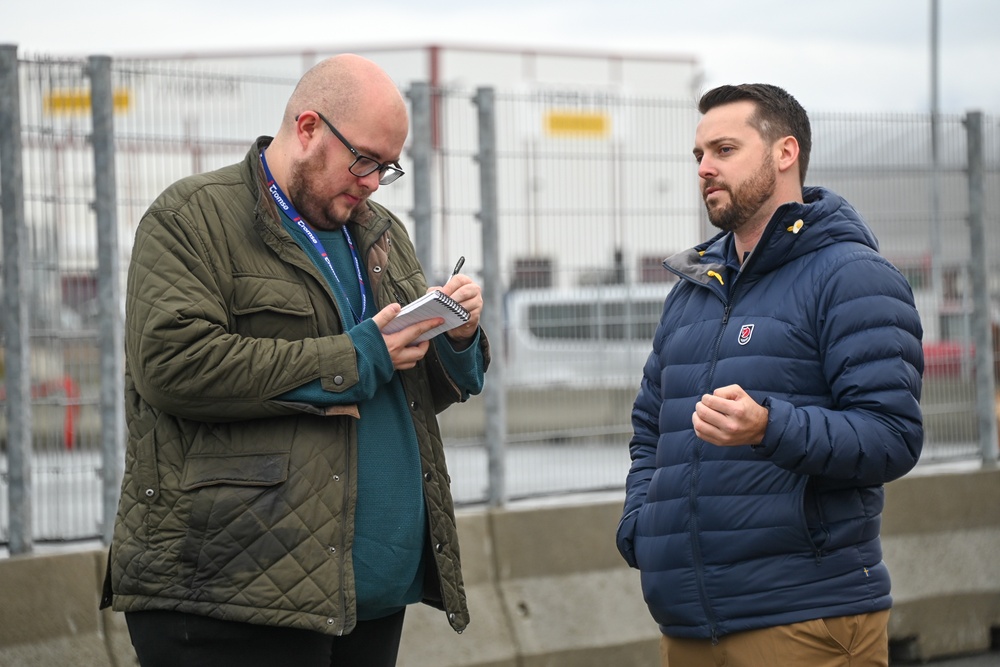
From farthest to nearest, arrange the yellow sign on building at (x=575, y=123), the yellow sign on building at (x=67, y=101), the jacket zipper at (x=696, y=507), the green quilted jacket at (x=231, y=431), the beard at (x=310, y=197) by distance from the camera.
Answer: the yellow sign on building at (x=575, y=123)
the yellow sign on building at (x=67, y=101)
the jacket zipper at (x=696, y=507)
the beard at (x=310, y=197)
the green quilted jacket at (x=231, y=431)

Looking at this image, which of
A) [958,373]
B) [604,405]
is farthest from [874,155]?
[604,405]

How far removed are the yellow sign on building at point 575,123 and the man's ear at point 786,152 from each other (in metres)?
3.01

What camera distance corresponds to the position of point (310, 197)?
333cm

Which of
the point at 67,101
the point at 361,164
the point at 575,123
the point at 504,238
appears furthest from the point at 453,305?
the point at 575,123

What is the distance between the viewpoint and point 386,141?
3322mm

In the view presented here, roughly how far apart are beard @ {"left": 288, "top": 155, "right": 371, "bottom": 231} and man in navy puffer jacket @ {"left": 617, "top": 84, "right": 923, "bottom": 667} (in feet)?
3.35

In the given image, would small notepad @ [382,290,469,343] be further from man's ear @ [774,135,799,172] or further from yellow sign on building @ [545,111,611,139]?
yellow sign on building @ [545,111,611,139]

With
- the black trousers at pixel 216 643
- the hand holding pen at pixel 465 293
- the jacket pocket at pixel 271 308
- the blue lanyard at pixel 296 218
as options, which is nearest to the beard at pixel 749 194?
the hand holding pen at pixel 465 293

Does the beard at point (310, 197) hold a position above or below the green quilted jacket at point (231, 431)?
above

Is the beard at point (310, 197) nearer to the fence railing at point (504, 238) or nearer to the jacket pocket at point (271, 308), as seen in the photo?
the jacket pocket at point (271, 308)

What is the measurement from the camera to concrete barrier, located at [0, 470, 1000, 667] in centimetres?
507

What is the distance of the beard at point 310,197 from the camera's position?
331 cm

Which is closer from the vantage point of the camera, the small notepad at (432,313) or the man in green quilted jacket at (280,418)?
the man in green quilted jacket at (280,418)

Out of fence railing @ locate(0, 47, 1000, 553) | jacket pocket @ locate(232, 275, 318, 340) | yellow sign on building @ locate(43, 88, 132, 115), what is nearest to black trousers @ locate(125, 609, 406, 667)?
jacket pocket @ locate(232, 275, 318, 340)
